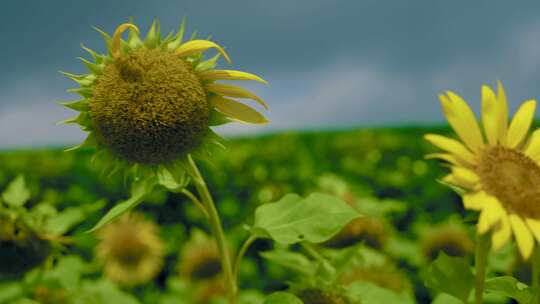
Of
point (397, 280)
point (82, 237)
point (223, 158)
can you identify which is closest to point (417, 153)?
point (223, 158)

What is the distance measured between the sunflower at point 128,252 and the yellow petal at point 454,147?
2715 millimetres

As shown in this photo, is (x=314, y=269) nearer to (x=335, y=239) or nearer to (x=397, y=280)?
(x=397, y=280)

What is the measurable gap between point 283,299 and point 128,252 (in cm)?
244

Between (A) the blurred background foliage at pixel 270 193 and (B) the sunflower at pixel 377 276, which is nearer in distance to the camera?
(B) the sunflower at pixel 377 276

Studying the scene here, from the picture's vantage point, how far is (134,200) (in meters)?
1.46

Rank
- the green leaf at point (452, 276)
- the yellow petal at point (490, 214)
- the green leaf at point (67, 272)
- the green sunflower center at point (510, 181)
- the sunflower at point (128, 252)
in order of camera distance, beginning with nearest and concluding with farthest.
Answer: the yellow petal at point (490, 214) < the green sunflower center at point (510, 181) < the green leaf at point (452, 276) < the green leaf at point (67, 272) < the sunflower at point (128, 252)

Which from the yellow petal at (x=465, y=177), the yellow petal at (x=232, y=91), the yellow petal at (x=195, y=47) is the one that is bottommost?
the yellow petal at (x=465, y=177)

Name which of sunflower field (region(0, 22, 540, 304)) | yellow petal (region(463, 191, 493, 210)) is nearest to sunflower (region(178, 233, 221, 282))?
sunflower field (region(0, 22, 540, 304))

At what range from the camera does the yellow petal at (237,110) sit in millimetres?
1488

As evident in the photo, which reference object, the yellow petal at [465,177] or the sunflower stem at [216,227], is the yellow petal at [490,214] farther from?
the sunflower stem at [216,227]

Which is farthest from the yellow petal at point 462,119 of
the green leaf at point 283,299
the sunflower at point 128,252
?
the sunflower at point 128,252

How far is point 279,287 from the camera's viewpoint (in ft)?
13.6

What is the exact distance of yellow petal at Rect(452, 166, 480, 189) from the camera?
1126 millimetres

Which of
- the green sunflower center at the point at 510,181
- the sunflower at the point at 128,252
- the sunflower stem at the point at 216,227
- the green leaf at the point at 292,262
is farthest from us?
the sunflower at the point at 128,252
